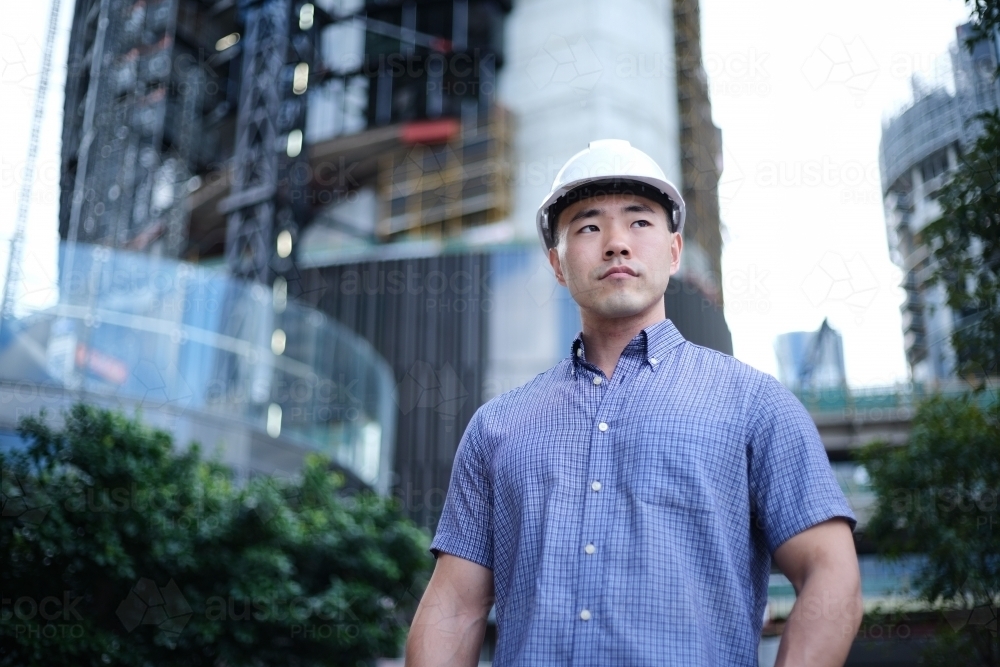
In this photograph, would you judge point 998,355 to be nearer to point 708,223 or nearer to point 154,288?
point 154,288

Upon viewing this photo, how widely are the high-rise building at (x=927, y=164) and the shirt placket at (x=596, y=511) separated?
360 cm

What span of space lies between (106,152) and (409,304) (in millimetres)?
8237

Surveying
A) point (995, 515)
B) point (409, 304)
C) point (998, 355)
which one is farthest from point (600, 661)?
point (409, 304)

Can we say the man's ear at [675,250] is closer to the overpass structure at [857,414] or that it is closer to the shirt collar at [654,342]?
the shirt collar at [654,342]

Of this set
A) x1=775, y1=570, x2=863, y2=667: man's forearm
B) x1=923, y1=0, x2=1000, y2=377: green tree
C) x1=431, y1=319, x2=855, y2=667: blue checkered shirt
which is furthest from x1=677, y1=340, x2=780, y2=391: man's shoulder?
x1=923, y1=0, x2=1000, y2=377: green tree

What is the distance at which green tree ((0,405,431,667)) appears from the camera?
25.1ft

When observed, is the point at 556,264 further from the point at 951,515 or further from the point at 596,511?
the point at 951,515

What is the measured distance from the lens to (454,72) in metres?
29.0

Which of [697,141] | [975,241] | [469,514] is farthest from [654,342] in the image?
[697,141]

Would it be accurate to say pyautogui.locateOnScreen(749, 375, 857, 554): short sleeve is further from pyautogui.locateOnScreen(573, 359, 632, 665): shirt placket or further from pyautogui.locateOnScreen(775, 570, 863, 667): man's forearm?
pyautogui.locateOnScreen(573, 359, 632, 665): shirt placket

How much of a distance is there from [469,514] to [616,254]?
0.56m

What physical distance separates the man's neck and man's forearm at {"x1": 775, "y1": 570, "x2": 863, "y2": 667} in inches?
22.4

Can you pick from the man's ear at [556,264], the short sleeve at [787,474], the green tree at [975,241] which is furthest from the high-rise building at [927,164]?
the short sleeve at [787,474]

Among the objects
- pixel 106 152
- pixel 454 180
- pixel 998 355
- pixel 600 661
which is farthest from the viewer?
pixel 454 180
